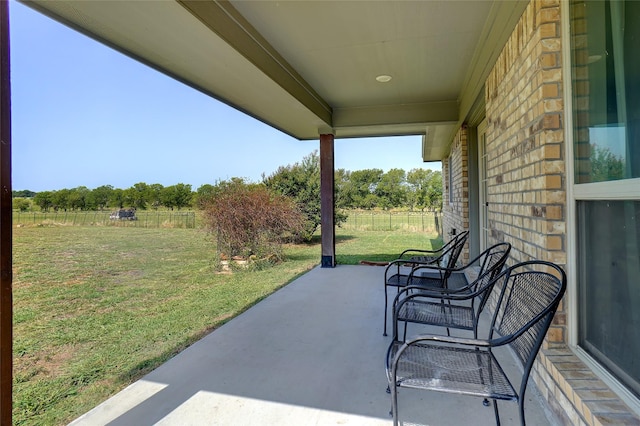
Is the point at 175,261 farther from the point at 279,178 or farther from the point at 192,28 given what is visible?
the point at 192,28

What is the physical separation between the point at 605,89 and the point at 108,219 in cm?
929

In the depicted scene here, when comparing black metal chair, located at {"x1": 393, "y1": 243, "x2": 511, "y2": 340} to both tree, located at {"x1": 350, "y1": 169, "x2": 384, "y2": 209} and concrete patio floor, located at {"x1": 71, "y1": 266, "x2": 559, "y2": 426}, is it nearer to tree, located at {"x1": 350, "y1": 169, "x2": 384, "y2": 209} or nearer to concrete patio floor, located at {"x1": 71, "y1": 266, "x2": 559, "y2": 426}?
concrete patio floor, located at {"x1": 71, "y1": 266, "x2": 559, "y2": 426}

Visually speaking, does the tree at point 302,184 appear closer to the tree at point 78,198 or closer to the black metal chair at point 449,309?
the tree at point 78,198

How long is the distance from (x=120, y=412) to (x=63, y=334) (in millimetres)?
2277

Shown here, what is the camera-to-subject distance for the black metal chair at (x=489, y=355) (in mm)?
1165

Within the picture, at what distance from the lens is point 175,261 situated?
749cm

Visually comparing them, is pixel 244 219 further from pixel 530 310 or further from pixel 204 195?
Result: pixel 530 310

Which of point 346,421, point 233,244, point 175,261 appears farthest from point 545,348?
point 175,261

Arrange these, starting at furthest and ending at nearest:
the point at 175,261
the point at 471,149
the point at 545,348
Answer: the point at 175,261, the point at 471,149, the point at 545,348

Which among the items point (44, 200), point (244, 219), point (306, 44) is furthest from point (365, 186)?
point (306, 44)

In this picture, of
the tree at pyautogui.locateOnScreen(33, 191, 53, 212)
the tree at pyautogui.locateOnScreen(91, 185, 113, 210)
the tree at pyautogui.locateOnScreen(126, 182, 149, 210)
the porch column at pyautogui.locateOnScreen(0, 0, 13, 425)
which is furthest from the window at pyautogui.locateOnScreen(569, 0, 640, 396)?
the tree at pyautogui.locateOnScreen(126, 182, 149, 210)

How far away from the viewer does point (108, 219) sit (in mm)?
8156

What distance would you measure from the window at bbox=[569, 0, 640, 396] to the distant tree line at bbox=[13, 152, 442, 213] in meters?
2.49

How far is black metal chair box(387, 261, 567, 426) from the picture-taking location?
1165 millimetres
